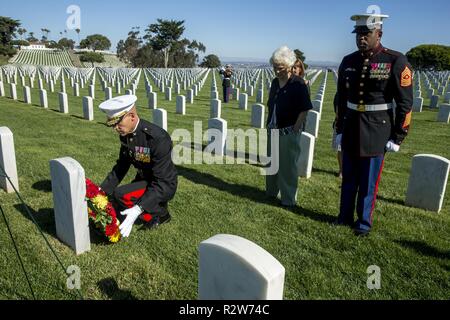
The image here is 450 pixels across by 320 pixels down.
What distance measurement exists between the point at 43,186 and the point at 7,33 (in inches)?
2813

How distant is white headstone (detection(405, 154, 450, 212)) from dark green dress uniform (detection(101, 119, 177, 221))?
326 cm

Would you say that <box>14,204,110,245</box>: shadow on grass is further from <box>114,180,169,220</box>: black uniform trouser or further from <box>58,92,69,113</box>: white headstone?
<box>58,92,69,113</box>: white headstone

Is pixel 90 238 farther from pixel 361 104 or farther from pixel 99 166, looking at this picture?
pixel 361 104

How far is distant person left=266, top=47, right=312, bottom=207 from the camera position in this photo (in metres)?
4.39

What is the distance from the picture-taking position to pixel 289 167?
480 cm

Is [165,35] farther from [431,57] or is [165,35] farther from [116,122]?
[116,122]

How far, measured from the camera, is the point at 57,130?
9648 mm

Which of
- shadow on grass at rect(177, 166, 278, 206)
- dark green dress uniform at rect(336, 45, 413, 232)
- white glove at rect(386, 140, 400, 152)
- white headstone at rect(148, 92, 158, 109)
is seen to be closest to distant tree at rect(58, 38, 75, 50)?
white headstone at rect(148, 92, 158, 109)

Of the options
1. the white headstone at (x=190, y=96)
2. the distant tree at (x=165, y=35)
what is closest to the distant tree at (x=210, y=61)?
the distant tree at (x=165, y=35)

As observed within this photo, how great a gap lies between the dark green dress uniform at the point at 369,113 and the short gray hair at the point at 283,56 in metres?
0.65

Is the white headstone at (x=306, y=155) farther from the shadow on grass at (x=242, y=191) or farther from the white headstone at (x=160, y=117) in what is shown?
the white headstone at (x=160, y=117)

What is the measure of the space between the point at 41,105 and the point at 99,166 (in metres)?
9.04

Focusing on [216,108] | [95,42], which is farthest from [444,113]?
[95,42]

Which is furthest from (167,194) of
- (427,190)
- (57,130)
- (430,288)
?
(57,130)
